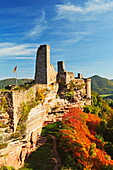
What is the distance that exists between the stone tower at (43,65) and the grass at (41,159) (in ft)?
52.4

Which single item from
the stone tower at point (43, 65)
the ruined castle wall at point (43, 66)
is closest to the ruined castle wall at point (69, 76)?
the ruined castle wall at point (43, 66)

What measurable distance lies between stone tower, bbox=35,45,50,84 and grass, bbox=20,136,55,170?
15983 mm

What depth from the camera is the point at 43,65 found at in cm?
3384

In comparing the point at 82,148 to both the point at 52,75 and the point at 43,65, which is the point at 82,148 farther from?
the point at 52,75

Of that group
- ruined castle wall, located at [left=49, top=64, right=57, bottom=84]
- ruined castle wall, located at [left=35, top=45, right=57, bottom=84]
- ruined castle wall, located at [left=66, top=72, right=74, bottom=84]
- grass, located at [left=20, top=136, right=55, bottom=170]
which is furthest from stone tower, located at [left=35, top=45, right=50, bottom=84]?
grass, located at [left=20, top=136, right=55, bottom=170]

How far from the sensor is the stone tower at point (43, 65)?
3362 centimetres

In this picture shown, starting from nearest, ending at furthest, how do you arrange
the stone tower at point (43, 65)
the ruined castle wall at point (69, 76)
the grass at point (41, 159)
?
1. the grass at point (41, 159)
2. the stone tower at point (43, 65)
3. the ruined castle wall at point (69, 76)

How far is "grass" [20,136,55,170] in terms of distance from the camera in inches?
655

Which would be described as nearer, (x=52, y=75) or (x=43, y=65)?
(x=43, y=65)

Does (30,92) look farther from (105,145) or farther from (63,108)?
(105,145)

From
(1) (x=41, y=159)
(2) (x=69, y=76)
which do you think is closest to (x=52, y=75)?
(2) (x=69, y=76)

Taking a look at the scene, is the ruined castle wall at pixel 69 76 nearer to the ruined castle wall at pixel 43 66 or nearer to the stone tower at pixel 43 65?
the ruined castle wall at pixel 43 66

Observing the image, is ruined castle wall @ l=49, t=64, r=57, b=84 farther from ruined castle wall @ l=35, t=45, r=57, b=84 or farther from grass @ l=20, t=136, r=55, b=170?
grass @ l=20, t=136, r=55, b=170

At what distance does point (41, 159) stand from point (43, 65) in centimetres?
2001
